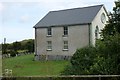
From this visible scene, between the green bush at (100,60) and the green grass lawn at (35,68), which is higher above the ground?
the green bush at (100,60)

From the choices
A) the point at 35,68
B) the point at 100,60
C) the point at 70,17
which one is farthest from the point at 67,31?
the point at 100,60

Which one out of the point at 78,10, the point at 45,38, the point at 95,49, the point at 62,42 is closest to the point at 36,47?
the point at 45,38

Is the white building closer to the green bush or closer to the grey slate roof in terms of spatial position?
the grey slate roof

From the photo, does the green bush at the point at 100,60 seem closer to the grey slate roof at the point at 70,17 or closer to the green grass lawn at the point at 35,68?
the green grass lawn at the point at 35,68

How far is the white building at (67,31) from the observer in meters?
32.5

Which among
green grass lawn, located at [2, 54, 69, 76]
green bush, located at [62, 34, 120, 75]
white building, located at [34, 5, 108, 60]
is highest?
white building, located at [34, 5, 108, 60]

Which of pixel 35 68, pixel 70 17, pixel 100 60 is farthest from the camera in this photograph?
pixel 70 17

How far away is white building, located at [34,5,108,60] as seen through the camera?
32531mm

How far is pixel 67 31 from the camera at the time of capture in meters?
34.0

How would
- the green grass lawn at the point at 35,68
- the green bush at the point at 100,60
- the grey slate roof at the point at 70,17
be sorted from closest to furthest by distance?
1. the green bush at the point at 100,60
2. the green grass lawn at the point at 35,68
3. the grey slate roof at the point at 70,17

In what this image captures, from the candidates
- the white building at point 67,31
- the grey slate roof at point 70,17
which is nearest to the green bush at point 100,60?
the white building at point 67,31

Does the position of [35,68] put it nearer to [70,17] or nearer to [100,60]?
[70,17]

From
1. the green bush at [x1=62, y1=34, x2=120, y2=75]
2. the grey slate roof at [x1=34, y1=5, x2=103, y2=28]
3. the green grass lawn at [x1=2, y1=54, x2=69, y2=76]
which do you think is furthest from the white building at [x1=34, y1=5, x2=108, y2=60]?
the green bush at [x1=62, y1=34, x2=120, y2=75]

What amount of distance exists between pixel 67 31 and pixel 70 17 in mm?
1991
